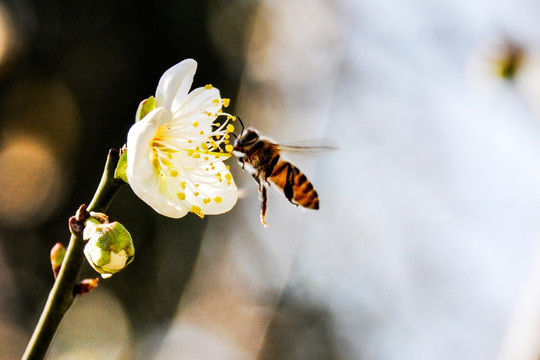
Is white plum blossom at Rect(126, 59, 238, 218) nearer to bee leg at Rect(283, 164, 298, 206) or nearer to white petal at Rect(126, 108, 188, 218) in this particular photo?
white petal at Rect(126, 108, 188, 218)

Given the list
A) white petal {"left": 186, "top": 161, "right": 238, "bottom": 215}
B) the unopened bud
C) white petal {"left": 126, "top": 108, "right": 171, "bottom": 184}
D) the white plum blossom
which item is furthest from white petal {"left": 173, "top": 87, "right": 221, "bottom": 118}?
the unopened bud

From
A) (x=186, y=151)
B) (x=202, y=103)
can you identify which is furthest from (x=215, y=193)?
(x=202, y=103)

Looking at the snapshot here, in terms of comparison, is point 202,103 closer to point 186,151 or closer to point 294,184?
point 186,151

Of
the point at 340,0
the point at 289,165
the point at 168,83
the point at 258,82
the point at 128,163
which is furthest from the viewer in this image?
the point at 258,82

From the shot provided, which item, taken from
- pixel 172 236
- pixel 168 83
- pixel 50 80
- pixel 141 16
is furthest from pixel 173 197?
pixel 141 16

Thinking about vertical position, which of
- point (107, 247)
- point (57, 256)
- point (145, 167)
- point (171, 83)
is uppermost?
point (171, 83)

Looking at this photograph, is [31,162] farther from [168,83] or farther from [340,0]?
[168,83]
